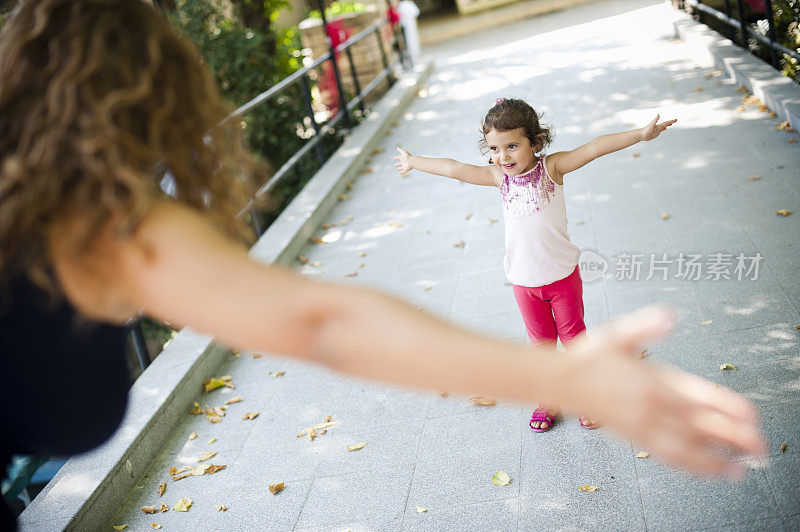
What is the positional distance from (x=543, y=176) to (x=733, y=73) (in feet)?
20.0

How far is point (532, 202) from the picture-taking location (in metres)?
3.28

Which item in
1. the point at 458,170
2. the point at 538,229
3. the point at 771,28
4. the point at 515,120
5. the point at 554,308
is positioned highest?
the point at 515,120

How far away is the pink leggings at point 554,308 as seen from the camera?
3355 millimetres

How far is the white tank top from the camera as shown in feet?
10.8

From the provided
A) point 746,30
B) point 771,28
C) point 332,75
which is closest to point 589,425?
point 771,28

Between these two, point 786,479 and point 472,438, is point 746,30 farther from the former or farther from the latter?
point 786,479

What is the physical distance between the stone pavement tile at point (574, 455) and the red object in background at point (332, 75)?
27.4 ft

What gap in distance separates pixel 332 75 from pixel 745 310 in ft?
29.1

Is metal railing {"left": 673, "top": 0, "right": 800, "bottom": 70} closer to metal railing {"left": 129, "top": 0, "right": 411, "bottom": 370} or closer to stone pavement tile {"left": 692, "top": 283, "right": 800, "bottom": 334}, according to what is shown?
stone pavement tile {"left": 692, "top": 283, "right": 800, "bottom": 334}

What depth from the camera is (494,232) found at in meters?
6.07

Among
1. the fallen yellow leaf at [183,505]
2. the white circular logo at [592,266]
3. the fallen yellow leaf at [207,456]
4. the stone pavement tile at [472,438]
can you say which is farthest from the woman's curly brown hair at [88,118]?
the white circular logo at [592,266]

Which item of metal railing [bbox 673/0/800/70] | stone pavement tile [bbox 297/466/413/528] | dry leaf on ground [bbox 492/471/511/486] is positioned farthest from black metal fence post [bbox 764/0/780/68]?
stone pavement tile [bbox 297/466/413/528]

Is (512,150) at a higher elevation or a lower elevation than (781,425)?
higher

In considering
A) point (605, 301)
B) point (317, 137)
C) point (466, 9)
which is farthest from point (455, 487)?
point (466, 9)
